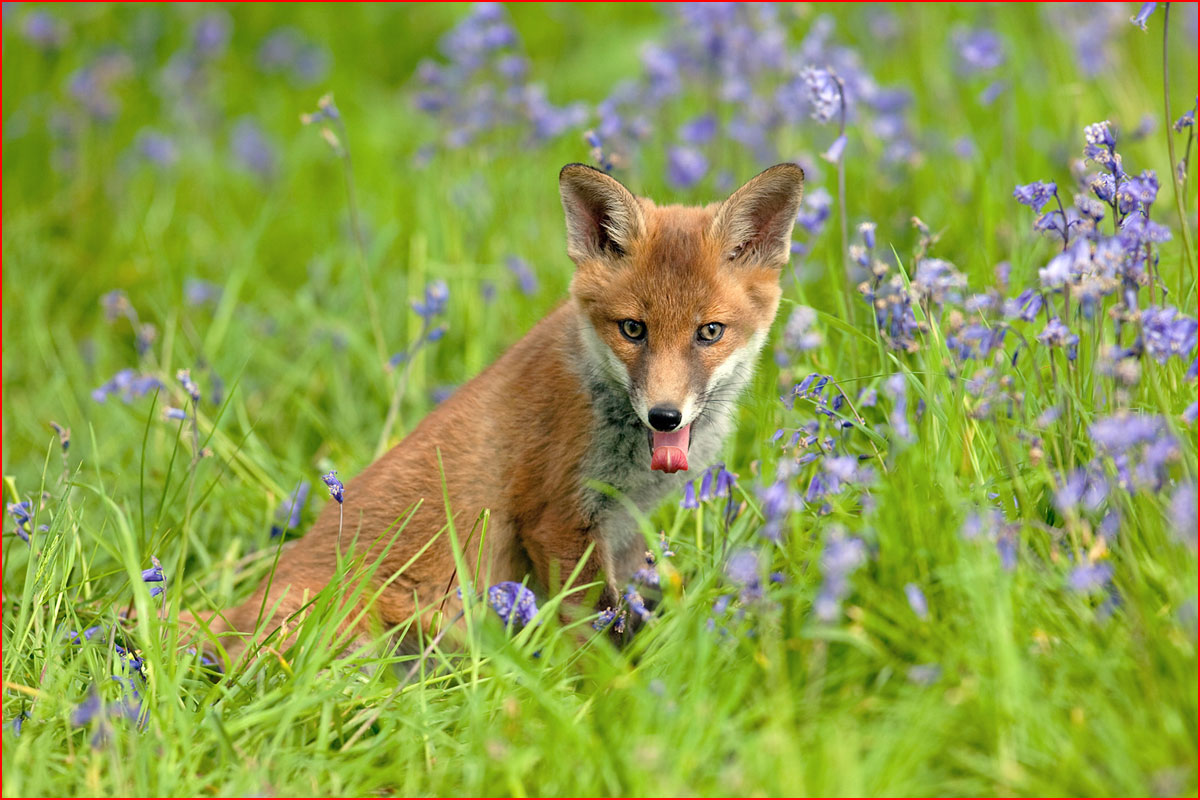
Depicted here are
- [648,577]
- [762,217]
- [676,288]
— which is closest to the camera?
[648,577]

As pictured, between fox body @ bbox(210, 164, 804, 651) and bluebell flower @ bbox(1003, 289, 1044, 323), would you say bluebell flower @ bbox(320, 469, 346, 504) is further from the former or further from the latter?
bluebell flower @ bbox(1003, 289, 1044, 323)

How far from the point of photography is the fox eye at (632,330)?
376cm

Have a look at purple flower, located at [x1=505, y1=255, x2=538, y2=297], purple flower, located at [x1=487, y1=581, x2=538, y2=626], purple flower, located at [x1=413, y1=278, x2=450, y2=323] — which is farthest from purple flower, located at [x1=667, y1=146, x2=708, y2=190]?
purple flower, located at [x1=487, y1=581, x2=538, y2=626]

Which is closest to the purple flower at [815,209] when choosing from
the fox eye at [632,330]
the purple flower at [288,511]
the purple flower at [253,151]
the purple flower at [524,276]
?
the fox eye at [632,330]

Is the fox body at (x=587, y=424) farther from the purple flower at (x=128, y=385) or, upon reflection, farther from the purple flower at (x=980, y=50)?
the purple flower at (x=980, y=50)

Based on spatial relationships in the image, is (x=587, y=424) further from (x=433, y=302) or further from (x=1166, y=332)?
(x=1166, y=332)

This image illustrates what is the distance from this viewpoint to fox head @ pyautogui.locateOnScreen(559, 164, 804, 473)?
12.0 ft

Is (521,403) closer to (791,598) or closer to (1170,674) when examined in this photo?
(791,598)

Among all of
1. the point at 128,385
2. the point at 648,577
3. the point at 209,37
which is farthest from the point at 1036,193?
the point at 209,37

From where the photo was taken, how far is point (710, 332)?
12.5ft

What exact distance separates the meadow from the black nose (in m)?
0.24

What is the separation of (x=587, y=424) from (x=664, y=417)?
0.47 metres

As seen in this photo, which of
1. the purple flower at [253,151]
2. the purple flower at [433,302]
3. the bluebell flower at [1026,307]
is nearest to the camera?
the bluebell flower at [1026,307]

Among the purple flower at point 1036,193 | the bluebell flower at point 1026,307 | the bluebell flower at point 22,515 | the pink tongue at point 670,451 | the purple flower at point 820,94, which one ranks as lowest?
the bluebell flower at point 22,515
